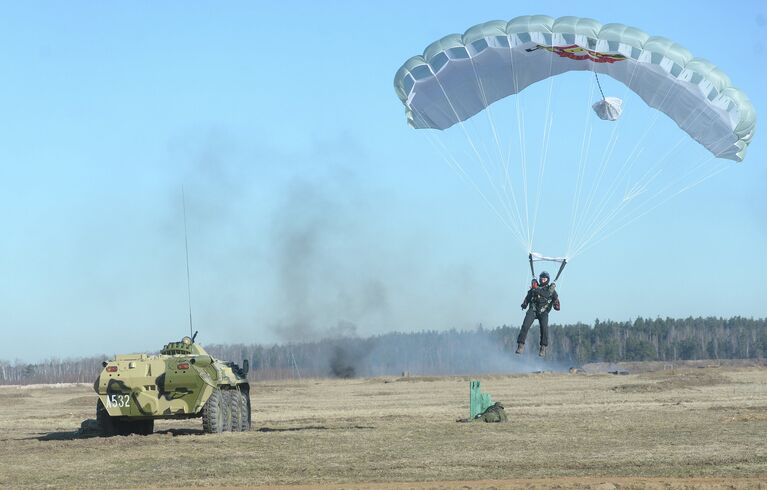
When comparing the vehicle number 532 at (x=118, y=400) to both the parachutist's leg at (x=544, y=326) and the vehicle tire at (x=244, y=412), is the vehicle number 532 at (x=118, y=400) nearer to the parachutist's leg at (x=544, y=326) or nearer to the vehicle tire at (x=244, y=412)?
the vehicle tire at (x=244, y=412)

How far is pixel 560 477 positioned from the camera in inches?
608

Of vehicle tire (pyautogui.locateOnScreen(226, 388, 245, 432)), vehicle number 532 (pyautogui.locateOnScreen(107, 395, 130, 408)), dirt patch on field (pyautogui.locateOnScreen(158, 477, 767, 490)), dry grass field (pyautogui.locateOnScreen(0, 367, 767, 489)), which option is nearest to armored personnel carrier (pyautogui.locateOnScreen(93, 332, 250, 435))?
vehicle number 532 (pyautogui.locateOnScreen(107, 395, 130, 408))

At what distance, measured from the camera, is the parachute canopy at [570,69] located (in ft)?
66.1

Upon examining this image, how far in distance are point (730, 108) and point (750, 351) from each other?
124m

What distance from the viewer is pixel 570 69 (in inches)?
872

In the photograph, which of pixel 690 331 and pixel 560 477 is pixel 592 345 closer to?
pixel 690 331

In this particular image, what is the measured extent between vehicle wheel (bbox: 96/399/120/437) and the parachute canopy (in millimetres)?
8842

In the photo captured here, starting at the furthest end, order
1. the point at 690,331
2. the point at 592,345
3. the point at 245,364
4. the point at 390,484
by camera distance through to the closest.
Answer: the point at 690,331
the point at 592,345
the point at 245,364
the point at 390,484


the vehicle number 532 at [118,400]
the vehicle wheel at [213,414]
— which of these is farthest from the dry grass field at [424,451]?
the vehicle number 532 at [118,400]

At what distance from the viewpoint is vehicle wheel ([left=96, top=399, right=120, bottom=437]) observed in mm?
23312

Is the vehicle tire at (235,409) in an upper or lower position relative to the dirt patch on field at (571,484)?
upper

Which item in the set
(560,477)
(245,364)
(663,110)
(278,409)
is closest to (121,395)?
(245,364)

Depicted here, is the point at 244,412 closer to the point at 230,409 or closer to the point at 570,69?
the point at 230,409

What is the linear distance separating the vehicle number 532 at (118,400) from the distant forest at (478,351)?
1474cm
